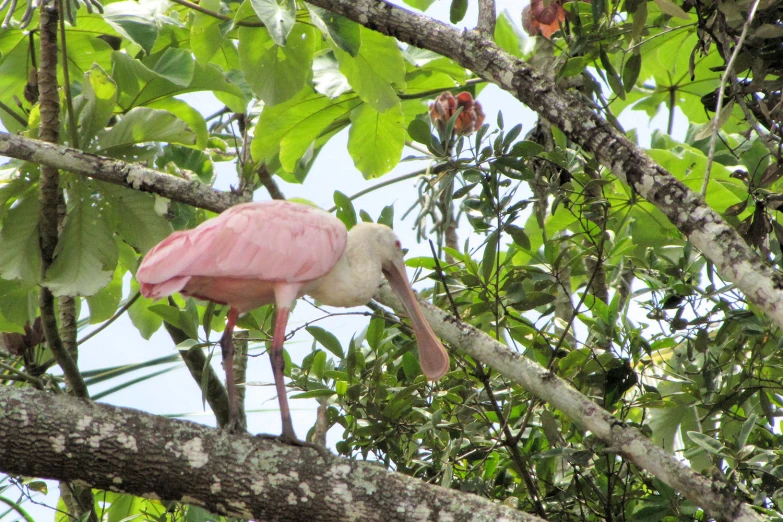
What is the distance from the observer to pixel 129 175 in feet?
11.6

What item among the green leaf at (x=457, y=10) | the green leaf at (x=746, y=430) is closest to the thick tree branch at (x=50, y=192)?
the green leaf at (x=457, y=10)

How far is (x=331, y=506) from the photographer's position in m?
2.78

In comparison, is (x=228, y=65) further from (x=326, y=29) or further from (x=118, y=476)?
(x=118, y=476)

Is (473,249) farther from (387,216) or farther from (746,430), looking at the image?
(746,430)

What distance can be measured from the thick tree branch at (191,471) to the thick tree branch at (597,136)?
38.9 inches

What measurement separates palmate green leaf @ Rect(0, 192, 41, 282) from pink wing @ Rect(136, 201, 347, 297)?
0.67 metres

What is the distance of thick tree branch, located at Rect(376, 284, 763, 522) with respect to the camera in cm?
279

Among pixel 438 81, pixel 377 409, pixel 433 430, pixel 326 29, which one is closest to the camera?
pixel 326 29

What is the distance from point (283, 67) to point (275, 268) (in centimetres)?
102

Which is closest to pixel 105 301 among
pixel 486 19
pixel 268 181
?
pixel 268 181

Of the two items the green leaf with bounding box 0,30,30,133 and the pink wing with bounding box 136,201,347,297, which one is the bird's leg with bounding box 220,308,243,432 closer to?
the pink wing with bounding box 136,201,347,297

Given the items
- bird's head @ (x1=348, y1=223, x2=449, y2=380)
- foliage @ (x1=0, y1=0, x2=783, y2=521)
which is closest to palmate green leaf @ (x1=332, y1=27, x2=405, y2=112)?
foliage @ (x1=0, y1=0, x2=783, y2=521)

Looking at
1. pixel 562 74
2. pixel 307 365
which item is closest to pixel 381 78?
pixel 562 74

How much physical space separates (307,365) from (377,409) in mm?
366
